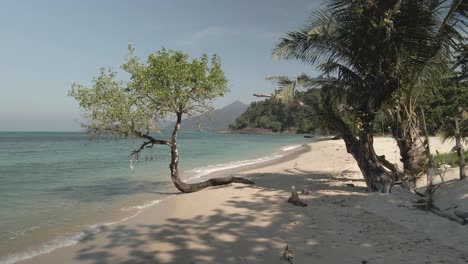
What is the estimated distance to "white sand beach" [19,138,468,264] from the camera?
5.52 m

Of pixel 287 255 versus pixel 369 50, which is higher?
pixel 369 50

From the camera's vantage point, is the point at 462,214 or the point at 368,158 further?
the point at 368,158

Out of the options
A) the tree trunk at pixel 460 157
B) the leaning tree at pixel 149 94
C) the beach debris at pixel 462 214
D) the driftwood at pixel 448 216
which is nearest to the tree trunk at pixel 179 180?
the leaning tree at pixel 149 94

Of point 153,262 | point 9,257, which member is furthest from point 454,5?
point 9,257

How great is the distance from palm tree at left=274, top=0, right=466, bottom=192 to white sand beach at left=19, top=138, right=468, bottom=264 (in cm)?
208

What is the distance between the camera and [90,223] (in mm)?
8664

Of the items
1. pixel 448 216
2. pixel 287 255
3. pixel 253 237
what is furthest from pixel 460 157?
pixel 287 255

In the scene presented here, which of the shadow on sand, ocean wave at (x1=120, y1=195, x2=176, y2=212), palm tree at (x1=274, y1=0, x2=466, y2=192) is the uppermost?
palm tree at (x1=274, y1=0, x2=466, y2=192)

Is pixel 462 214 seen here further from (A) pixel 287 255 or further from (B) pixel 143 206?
(B) pixel 143 206

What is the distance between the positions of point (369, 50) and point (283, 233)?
270 inches

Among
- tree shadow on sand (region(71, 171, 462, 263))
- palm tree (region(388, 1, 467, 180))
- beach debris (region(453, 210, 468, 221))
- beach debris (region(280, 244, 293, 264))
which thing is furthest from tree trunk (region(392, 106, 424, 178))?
beach debris (region(280, 244, 293, 264))

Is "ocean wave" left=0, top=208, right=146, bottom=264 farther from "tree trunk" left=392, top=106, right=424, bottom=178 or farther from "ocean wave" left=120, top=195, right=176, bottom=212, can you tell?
"tree trunk" left=392, top=106, right=424, bottom=178

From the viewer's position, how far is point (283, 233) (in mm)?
6645

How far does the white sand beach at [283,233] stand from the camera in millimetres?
5516
